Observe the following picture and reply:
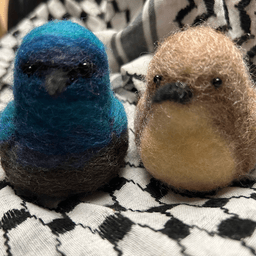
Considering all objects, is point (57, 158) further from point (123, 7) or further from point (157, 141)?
point (123, 7)

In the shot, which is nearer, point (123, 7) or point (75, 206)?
point (75, 206)

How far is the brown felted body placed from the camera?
45cm

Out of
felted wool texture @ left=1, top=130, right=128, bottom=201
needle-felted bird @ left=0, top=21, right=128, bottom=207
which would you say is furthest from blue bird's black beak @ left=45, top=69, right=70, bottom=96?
felted wool texture @ left=1, top=130, right=128, bottom=201

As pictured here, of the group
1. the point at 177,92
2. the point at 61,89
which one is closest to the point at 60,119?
the point at 61,89

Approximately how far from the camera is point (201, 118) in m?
0.41

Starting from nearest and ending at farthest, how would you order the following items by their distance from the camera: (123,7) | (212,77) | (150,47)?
(212,77) < (150,47) < (123,7)

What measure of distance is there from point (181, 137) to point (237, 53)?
151 mm

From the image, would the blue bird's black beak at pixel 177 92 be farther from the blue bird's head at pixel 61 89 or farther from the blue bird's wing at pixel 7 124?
the blue bird's wing at pixel 7 124

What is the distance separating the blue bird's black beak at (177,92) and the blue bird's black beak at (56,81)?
0.14 meters

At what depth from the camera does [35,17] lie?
1.00m

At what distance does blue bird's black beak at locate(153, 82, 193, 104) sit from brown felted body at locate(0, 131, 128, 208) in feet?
0.39

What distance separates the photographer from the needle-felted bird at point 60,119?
0.39 metres

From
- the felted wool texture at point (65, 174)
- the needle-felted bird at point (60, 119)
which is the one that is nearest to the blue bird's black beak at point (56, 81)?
the needle-felted bird at point (60, 119)

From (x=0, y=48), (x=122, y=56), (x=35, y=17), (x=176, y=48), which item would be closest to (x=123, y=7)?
(x=122, y=56)
